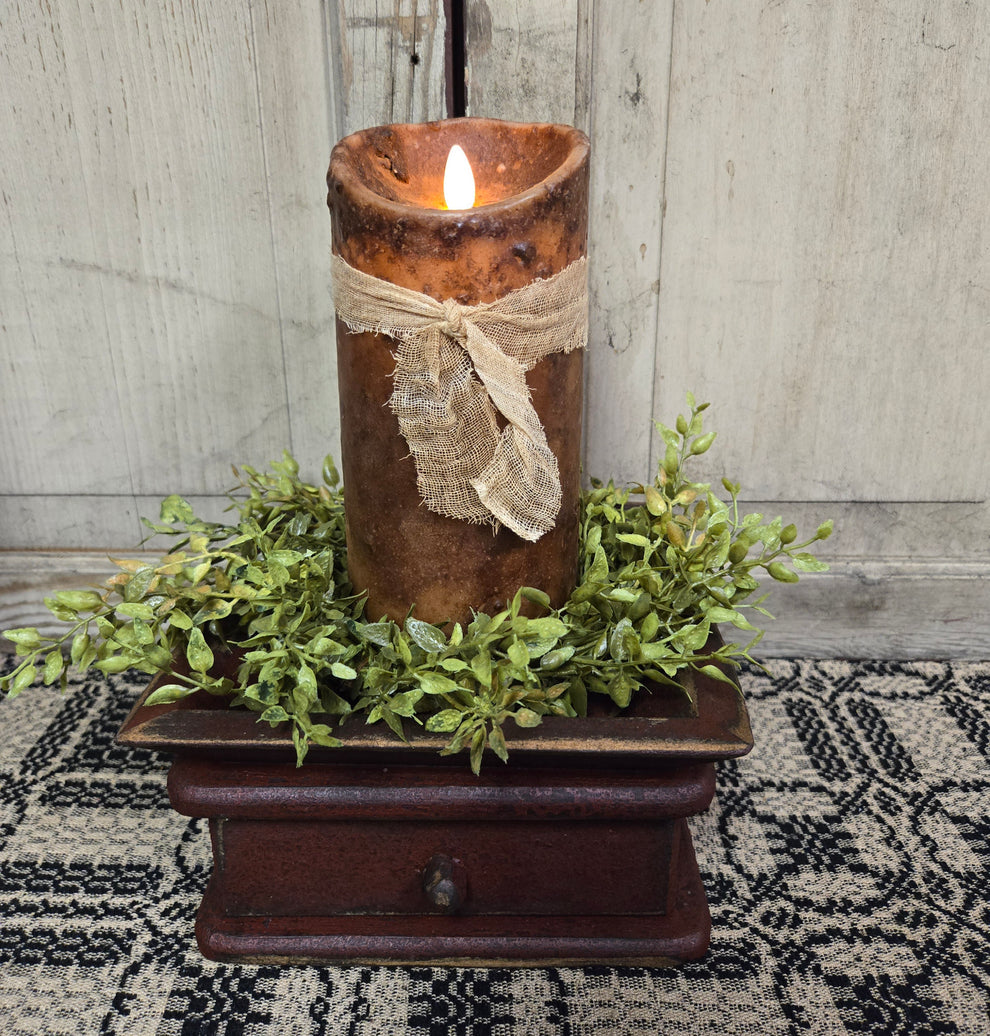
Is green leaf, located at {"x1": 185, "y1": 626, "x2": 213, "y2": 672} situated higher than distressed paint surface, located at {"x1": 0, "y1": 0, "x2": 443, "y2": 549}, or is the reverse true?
distressed paint surface, located at {"x1": 0, "y1": 0, "x2": 443, "y2": 549}

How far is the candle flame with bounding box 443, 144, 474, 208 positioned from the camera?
773 mm

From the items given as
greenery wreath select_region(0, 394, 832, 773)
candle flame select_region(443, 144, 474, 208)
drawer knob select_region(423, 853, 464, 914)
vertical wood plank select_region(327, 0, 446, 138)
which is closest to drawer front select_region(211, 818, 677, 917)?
drawer knob select_region(423, 853, 464, 914)

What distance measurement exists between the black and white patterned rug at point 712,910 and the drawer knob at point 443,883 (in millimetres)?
93

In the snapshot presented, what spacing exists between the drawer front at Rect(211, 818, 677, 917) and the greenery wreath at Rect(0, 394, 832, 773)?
0.10m

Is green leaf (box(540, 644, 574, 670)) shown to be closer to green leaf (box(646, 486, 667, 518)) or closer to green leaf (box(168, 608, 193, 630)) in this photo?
green leaf (box(646, 486, 667, 518))

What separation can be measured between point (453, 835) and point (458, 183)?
55 centimetres

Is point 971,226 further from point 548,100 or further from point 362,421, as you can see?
point 362,421

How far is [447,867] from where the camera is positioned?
32.5 inches

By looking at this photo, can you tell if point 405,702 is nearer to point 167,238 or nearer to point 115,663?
point 115,663

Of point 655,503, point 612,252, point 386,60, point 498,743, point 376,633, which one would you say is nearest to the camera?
point 498,743

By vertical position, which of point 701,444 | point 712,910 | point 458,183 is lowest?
point 712,910

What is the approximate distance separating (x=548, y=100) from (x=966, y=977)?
0.98 m

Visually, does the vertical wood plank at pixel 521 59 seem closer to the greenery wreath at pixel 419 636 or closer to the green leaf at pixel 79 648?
the greenery wreath at pixel 419 636

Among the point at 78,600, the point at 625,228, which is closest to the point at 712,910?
the point at 78,600
